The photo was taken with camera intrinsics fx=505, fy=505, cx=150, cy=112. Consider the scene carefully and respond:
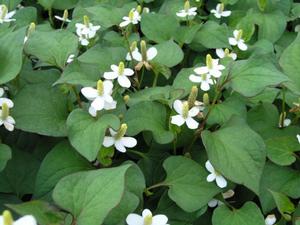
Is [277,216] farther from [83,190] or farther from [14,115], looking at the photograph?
[14,115]

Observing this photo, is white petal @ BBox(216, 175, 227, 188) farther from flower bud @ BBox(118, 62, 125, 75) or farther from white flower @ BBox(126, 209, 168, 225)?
flower bud @ BBox(118, 62, 125, 75)

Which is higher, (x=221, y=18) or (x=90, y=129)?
(x=90, y=129)

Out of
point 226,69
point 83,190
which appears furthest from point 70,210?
point 226,69

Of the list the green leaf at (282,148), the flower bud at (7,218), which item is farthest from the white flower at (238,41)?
the flower bud at (7,218)

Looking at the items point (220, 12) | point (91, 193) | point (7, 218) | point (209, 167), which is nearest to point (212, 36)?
point (220, 12)

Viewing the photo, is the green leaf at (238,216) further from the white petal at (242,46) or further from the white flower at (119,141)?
the white petal at (242,46)

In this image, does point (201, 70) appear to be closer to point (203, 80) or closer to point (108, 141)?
point (203, 80)

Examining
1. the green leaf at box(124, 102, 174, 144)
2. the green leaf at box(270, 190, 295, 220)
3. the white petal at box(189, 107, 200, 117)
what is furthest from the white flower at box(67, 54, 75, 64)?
the green leaf at box(270, 190, 295, 220)
